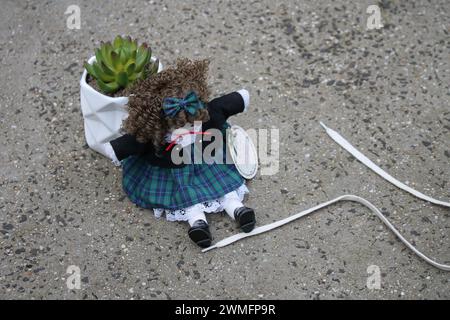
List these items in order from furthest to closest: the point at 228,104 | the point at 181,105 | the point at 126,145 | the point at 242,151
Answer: the point at 242,151
the point at 228,104
the point at 126,145
the point at 181,105

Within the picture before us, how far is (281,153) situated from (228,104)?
1.33 ft

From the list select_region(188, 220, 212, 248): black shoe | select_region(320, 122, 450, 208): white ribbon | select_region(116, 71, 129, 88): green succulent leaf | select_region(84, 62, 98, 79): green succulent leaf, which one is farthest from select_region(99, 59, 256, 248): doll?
select_region(320, 122, 450, 208): white ribbon

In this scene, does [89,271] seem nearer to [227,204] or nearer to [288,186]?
[227,204]

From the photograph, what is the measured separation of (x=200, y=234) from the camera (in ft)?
7.29

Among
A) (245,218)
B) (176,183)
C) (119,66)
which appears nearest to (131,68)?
(119,66)

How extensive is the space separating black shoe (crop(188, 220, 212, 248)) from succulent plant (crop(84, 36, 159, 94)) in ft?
1.94

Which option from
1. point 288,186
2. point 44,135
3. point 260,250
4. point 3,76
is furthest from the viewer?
point 3,76

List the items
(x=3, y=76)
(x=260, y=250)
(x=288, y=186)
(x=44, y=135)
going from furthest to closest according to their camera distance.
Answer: (x=3, y=76)
(x=44, y=135)
(x=288, y=186)
(x=260, y=250)

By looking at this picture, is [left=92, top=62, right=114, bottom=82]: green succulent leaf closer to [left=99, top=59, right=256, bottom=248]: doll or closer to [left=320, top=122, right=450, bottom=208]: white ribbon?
[left=99, top=59, right=256, bottom=248]: doll

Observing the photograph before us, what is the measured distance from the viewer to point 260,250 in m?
2.27

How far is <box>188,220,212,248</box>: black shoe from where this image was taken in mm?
2223

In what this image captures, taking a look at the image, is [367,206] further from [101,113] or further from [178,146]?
[101,113]

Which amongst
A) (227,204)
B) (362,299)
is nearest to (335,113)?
(227,204)
